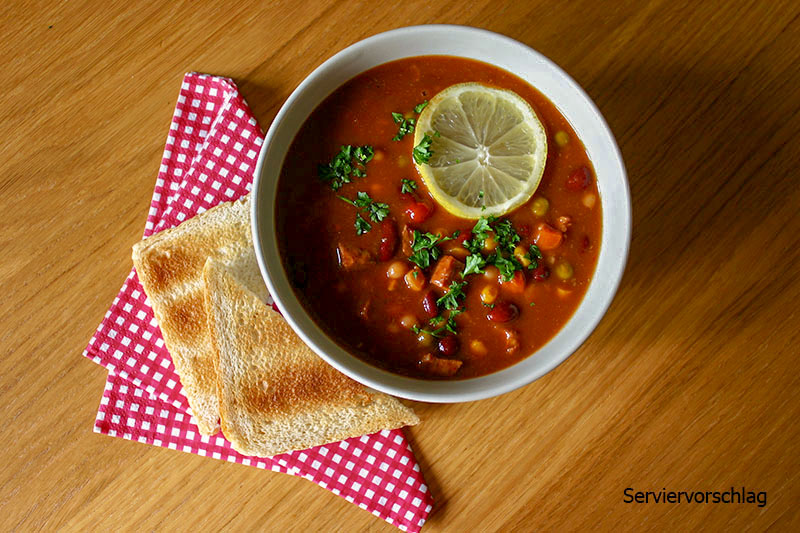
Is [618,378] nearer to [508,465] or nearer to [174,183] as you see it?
[508,465]

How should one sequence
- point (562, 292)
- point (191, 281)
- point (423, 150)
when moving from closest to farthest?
point (423, 150), point (562, 292), point (191, 281)

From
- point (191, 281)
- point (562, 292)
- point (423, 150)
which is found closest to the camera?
point (423, 150)

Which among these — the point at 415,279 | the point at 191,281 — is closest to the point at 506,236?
the point at 415,279

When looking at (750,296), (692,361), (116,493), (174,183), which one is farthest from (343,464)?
(750,296)

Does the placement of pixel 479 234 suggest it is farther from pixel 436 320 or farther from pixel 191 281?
pixel 191 281

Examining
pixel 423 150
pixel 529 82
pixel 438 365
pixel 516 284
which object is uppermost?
pixel 529 82

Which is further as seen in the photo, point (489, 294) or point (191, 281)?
point (191, 281)

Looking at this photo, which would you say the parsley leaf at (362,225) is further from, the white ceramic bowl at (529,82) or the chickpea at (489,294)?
the chickpea at (489,294)

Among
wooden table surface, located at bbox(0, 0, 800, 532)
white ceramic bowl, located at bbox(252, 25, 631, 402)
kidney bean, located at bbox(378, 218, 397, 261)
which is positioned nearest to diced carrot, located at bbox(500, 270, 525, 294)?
white ceramic bowl, located at bbox(252, 25, 631, 402)
